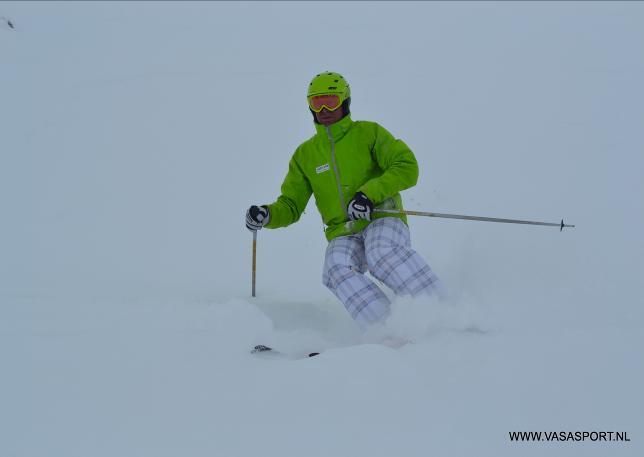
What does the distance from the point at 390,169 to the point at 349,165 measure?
0.29 m

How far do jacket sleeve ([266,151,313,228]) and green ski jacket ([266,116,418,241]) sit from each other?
124 mm

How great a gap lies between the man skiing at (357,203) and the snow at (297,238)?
28cm

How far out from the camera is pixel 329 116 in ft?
14.1

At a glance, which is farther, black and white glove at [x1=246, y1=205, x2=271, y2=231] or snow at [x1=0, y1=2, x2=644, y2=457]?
black and white glove at [x1=246, y1=205, x2=271, y2=231]

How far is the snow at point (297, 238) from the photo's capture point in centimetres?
267

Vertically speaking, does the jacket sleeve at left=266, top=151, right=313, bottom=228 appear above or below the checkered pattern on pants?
above

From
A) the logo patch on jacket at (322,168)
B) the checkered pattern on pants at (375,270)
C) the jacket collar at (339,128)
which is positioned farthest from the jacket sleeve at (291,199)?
the checkered pattern on pants at (375,270)

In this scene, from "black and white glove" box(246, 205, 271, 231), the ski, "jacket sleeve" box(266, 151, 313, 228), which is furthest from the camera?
"jacket sleeve" box(266, 151, 313, 228)

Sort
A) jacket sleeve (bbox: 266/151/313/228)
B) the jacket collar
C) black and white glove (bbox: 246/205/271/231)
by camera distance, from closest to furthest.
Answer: the jacket collar → black and white glove (bbox: 246/205/271/231) → jacket sleeve (bbox: 266/151/313/228)

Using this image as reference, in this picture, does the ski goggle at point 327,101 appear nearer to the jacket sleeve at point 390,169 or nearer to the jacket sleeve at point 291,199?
the jacket sleeve at point 390,169

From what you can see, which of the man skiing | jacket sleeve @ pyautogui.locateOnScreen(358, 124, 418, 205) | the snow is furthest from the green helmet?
the snow

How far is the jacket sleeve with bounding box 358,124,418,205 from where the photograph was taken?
4074 millimetres

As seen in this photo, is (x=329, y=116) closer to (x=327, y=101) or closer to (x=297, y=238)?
(x=327, y=101)

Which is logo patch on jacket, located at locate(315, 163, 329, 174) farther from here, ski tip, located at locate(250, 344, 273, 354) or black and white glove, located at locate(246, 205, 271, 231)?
ski tip, located at locate(250, 344, 273, 354)
